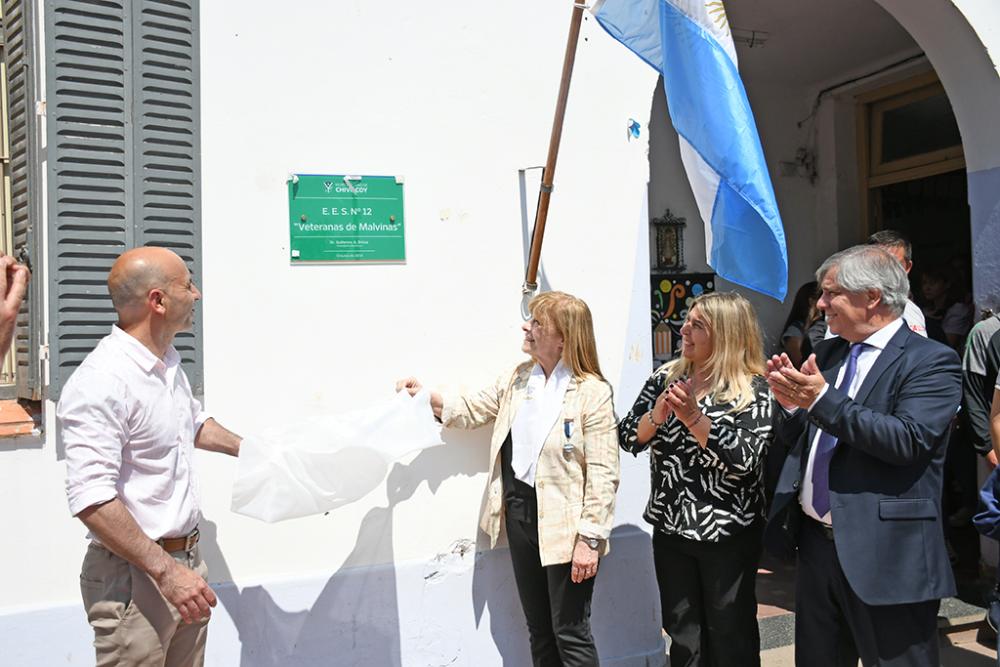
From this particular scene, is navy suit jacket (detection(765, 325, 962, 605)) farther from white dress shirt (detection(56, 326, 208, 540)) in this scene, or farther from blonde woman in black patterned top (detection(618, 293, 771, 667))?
white dress shirt (detection(56, 326, 208, 540))

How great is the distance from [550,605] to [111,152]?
98.2 inches

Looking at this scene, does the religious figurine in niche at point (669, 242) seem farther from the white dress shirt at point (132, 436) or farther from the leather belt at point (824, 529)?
the white dress shirt at point (132, 436)

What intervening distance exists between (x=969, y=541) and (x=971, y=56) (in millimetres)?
3227

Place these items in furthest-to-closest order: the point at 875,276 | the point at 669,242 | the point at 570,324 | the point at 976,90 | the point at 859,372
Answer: the point at 669,242, the point at 976,90, the point at 570,324, the point at 859,372, the point at 875,276

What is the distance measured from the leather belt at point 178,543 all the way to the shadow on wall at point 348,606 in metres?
0.67

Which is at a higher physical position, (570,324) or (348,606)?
(570,324)

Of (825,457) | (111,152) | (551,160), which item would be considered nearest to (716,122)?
(551,160)

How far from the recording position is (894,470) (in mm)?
2664

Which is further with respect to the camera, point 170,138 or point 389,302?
point 389,302

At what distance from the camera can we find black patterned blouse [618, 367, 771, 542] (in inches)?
120

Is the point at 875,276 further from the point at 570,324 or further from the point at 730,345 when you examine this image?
the point at 570,324

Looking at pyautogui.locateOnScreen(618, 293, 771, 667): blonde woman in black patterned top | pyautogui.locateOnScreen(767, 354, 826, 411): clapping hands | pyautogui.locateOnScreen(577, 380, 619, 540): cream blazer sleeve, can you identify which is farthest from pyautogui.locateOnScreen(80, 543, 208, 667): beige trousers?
pyautogui.locateOnScreen(767, 354, 826, 411): clapping hands

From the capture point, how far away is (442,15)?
12.2 feet

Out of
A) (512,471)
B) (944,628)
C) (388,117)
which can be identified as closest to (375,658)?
(512,471)
